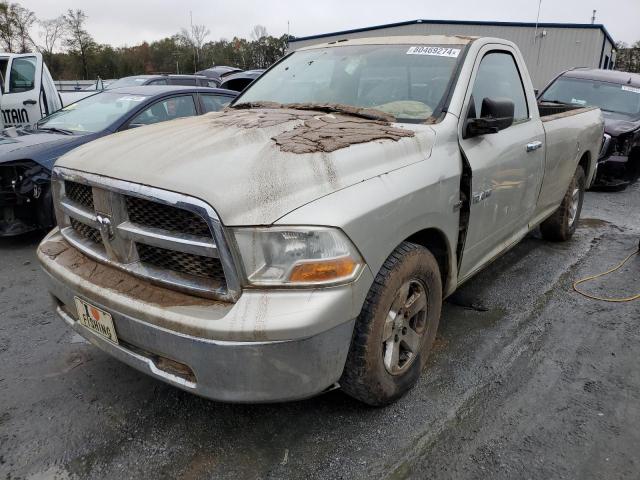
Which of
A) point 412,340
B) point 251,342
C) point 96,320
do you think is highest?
point 251,342

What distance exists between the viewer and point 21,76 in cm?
853

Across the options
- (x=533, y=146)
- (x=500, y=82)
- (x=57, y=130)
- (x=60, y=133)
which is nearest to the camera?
(x=500, y=82)

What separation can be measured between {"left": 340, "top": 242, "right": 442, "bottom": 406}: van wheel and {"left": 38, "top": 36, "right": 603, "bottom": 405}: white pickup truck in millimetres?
10

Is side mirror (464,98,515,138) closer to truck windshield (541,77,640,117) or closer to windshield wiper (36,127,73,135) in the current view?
windshield wiper (36,127,73,135)

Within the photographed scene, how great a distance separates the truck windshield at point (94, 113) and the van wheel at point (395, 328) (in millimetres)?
4355

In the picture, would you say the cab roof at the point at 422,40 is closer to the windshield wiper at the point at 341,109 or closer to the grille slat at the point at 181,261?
the windshield wiper at the point at 341,109

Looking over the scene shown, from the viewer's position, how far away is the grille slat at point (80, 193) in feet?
8.03

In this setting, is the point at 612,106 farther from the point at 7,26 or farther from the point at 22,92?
the point at 7,26

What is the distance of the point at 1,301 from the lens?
13.0 ft

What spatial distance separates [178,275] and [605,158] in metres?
7.89

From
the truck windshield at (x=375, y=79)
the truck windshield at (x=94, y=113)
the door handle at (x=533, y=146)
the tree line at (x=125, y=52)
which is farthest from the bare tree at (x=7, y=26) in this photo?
the door handle at (x=533, y=146)

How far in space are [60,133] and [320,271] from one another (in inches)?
187

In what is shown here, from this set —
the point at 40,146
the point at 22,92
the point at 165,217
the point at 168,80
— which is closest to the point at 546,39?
the point at 168,80

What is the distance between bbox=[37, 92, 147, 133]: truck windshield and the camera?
18.5ft
